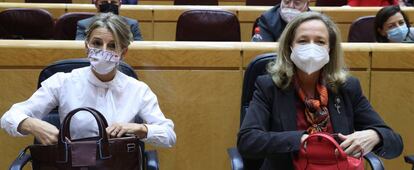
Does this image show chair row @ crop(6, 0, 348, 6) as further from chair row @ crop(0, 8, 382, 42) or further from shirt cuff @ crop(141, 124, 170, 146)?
shirt cuff @ crop(141, 124, 170, 146)

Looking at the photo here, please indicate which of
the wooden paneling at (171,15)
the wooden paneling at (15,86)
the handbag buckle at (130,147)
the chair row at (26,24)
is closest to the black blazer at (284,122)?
the handbag buckle at (130,147)

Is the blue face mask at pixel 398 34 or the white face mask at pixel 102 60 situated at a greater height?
the white face mask at pixel 102 60

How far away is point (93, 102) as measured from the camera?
221 cm

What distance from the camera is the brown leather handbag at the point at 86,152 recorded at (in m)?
1.87

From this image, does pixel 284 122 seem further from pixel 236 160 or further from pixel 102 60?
pixel 102 60

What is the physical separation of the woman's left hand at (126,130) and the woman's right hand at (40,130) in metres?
0.19

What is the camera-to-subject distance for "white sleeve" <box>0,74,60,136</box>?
2.10 m

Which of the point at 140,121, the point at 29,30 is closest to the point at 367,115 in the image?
the point at 140,121

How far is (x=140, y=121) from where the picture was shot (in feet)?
7.45

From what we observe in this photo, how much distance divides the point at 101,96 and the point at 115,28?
0.27 metres

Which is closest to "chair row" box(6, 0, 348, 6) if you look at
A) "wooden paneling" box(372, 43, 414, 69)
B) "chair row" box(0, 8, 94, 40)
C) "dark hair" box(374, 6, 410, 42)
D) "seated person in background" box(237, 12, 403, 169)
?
"chair row" box(0, 8, 94, 40)

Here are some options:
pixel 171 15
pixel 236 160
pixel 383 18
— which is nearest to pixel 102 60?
pixel 236 160

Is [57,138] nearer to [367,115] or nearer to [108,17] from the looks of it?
[108,17]

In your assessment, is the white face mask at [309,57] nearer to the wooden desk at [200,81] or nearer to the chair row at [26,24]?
the wooden desk at [200,81]
